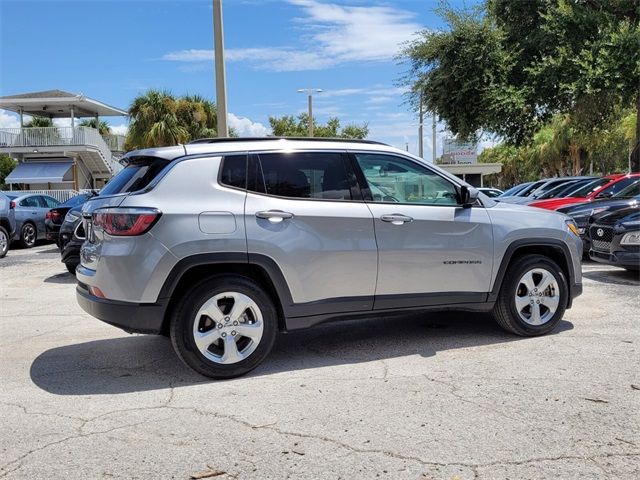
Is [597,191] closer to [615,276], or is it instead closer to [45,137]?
[615,276]

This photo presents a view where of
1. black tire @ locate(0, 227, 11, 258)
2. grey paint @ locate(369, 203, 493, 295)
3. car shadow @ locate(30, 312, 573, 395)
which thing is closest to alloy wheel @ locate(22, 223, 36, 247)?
black tire @ locate(0, 227, 11, 258)

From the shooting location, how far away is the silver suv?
450 cm

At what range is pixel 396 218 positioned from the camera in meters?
5.12

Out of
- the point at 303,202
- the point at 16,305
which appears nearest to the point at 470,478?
the point at 303,202

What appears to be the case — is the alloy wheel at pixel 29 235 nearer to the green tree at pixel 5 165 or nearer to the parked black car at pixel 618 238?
the parked black car at pixel 618 238

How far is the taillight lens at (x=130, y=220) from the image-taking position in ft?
14.5

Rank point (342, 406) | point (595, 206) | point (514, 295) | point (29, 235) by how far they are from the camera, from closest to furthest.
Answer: point (342, 406)
point (514, 295)
point (595, 206)
point (29, 235)

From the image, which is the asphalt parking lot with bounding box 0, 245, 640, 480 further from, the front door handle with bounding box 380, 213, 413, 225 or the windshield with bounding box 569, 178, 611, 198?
the windshield with bounding box 569, 178, 611, 198

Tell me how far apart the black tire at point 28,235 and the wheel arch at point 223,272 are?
1260cm

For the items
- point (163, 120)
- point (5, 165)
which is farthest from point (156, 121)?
point (5, 165)

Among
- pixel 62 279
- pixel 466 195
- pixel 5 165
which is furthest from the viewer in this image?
pixel 5 165

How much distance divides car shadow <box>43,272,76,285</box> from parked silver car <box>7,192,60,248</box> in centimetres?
512

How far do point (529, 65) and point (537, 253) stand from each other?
603 inches

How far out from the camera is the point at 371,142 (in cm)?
542
